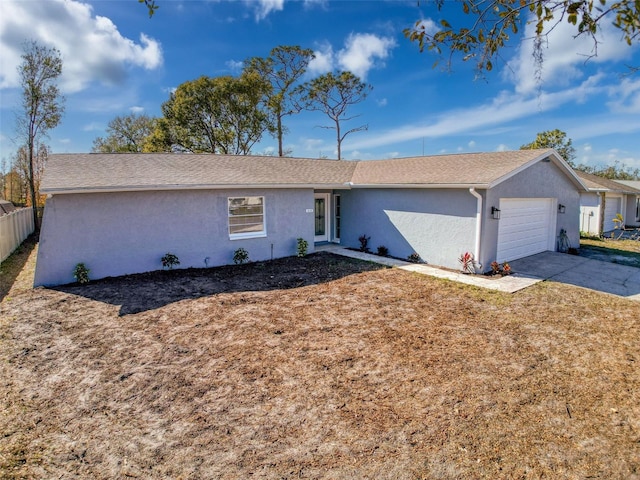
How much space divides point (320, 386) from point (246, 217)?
8.40 m

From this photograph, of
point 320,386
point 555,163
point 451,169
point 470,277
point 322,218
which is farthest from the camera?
point 322,218

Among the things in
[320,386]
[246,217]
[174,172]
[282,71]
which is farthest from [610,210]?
[282,71]

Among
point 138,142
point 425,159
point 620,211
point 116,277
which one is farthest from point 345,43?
point 138,142

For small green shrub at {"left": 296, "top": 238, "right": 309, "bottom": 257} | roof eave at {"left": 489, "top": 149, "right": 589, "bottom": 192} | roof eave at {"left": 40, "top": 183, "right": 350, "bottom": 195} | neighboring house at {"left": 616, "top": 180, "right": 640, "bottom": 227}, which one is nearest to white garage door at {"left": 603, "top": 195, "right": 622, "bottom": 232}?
neighboring house at {"left": 616, "top": 180, "right": 640, "bottom": 227}

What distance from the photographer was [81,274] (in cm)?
954

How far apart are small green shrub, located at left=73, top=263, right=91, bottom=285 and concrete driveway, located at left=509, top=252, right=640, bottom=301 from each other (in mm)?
12297

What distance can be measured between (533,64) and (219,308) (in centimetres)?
→ 691

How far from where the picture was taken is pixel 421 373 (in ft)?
16.6

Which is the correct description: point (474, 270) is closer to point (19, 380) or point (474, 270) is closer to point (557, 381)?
point (557, 381)

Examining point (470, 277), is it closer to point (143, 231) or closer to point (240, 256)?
point (240, 256)

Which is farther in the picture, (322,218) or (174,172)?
(322,218)

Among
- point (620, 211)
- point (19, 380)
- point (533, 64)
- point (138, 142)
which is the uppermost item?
point (138, 142)

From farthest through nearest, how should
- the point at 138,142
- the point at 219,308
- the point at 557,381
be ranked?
the point at 138,142 < the point at 219,308 < the point at 557,381

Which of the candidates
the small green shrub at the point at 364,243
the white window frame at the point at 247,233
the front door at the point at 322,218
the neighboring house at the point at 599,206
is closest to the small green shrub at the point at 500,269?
the small green shrub at the point at 364,243
